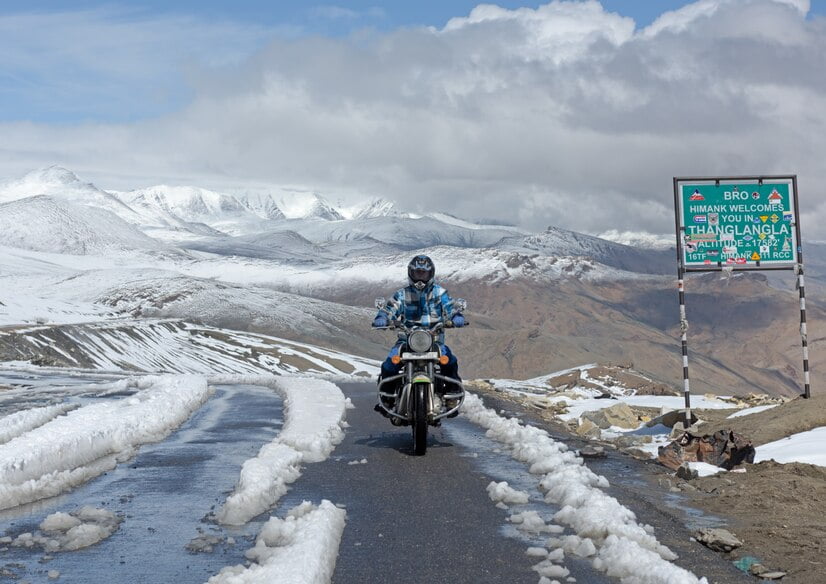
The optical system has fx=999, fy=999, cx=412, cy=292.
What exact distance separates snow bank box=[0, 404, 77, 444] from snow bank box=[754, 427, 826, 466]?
10.2m

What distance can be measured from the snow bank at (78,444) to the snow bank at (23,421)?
0.45m

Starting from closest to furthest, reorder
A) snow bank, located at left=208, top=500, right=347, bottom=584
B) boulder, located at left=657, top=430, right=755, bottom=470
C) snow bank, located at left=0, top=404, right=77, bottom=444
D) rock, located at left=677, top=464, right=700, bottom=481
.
A: snow bank, located at left=208, top=500, right=347, bottom=584 < rock, located at left=677, top=464, right=700, bottom=481 < boulder, located at left=657, top=430, right=755, bottom=470 < snow bank, located at left=0, top=404, right=77, bottom=444

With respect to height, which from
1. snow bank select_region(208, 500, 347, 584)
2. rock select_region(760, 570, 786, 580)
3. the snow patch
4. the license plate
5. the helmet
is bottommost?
the snow patch

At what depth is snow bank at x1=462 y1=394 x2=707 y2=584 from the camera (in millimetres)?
6770

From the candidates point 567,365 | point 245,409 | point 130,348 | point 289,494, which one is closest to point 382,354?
point 567,365

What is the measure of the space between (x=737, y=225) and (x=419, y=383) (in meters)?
10.6

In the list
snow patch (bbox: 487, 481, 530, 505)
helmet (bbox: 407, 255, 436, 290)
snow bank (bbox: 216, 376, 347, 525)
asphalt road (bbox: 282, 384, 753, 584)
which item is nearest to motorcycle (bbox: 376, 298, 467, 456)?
asphalt road (bbox: 282, 384, 753, 584)

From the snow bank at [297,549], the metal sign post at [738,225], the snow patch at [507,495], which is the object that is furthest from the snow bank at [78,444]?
the metal sign post at [738,225]

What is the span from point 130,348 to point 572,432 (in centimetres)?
8891

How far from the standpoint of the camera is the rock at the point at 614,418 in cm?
2052

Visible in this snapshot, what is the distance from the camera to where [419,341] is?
13258 millimetres

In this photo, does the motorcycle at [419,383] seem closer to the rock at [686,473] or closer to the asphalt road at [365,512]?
the asphalt road at [365,512]

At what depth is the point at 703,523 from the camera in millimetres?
8992

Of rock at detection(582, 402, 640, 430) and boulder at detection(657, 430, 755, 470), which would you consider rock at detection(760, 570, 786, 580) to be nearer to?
boulder at detection(657, 430, 755, 470)
